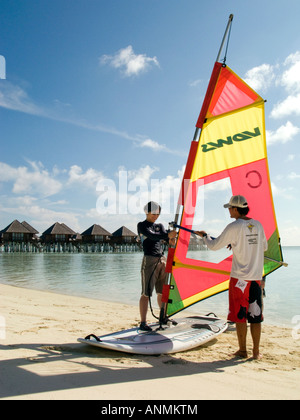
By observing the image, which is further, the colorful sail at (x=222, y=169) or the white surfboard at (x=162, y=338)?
the colorful sail at (x=222, y=169)

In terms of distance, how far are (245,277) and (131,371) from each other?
1442 mm

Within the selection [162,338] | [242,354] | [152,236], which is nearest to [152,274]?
[152,236]

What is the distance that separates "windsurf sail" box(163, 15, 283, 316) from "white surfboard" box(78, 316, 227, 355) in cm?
29

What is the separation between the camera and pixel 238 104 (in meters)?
4.37

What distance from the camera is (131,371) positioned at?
2670mm

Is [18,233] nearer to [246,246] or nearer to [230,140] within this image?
[230,140]

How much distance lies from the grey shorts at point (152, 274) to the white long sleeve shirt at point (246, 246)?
38.7 inches

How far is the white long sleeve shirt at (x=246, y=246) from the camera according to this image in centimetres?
328

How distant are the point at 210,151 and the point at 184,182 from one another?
0.56m

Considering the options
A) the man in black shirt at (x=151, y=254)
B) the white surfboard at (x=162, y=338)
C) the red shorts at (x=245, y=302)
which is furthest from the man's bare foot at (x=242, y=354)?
the man in black shirt at (x=151, y=254)
